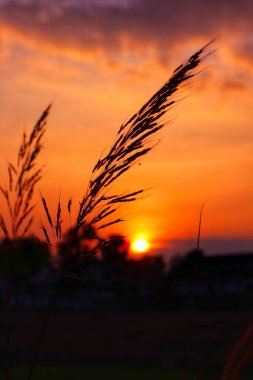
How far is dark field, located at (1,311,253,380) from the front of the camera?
12.5 meters

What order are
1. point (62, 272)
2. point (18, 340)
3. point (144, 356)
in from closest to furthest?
1. point (62, 272)
2. point (144, 356)
3. point (18, 340)

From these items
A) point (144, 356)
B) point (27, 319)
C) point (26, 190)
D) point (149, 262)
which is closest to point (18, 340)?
point (144, 356)

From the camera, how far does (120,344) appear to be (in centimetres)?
1775

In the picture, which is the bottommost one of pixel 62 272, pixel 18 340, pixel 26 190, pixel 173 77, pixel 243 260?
pixel 62 272

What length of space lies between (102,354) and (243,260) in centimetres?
1993

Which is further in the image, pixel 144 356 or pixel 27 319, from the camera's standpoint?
pixel 27 319

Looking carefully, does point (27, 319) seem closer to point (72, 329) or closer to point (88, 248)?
point (72, 329)

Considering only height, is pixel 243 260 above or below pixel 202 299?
above

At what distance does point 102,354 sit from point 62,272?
14735 millimetres

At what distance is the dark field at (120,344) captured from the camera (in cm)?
1250

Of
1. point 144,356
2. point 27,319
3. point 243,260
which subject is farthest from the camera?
point 243,260

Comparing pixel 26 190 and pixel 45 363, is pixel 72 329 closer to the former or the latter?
pixel 45 363

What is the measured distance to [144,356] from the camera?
15422 millimetres

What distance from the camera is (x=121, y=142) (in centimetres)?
170
